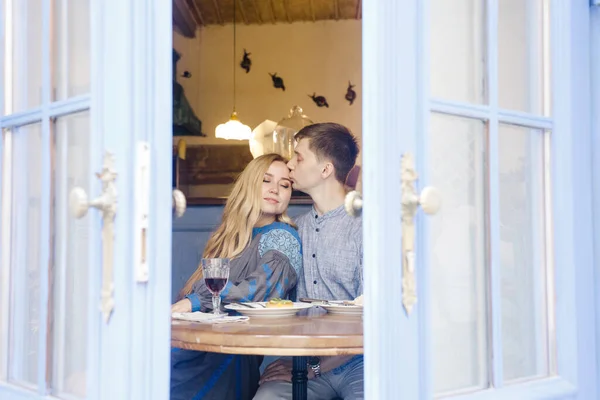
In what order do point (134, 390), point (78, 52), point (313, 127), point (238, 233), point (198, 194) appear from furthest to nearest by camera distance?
point (198, 194) < point (313, 127) < point (238, 233) < point (78, 52) < point (134, 390)

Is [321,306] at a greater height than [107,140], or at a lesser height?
lesser

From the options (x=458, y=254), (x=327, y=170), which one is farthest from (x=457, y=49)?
(x=327, y=170)

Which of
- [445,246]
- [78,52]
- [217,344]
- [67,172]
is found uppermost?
[78,52]

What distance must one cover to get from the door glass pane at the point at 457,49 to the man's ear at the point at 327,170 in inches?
65.6

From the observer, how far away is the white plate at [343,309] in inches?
92.0

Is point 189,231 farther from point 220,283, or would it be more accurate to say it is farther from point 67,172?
point 67,172

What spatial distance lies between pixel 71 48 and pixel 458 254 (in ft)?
3.00

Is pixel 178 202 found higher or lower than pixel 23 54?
lower

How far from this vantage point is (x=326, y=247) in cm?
303

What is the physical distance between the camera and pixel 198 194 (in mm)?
6762

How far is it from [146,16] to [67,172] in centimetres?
39

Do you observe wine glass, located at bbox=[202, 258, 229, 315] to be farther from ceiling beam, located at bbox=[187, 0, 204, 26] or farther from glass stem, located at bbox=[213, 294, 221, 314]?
ceiling beam, located at bbox=[187, 0, 204, 26]

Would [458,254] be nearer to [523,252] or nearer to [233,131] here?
[523,252]

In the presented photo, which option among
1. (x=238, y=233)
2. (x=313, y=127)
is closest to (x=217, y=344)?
(x=238, y=233)
